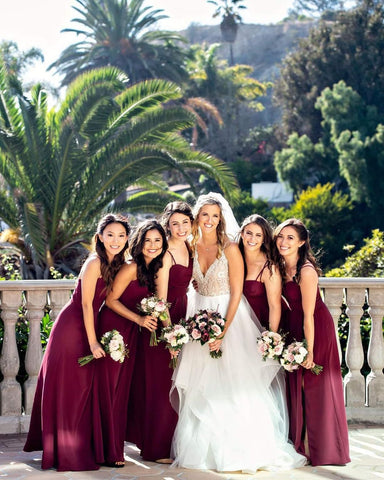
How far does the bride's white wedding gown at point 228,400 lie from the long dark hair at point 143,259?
12.6 inches

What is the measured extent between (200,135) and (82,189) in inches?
1218

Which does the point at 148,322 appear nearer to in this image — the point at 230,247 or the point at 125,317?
the point at 125,317

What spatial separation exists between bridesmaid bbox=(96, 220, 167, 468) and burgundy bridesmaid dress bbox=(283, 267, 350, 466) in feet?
3.05

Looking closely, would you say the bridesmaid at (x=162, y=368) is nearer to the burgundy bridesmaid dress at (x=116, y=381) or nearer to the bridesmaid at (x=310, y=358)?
the burgundy bridesmaid dress at (x=116, y=381)

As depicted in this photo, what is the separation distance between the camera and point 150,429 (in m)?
5.04

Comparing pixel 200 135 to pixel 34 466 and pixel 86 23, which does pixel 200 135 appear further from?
pixel 34 466

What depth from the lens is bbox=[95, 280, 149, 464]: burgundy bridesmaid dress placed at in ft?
16.1

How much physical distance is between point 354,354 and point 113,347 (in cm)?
209

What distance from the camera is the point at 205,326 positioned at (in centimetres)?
490

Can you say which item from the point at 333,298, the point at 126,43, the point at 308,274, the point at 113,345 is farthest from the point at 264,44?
the point at 113,345

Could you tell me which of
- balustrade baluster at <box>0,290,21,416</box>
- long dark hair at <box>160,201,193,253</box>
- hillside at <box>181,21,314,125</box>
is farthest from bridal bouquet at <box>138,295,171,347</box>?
hillside at <box>181,21,314,125</box>

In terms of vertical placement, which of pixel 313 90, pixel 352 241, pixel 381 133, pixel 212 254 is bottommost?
pixel 212 254

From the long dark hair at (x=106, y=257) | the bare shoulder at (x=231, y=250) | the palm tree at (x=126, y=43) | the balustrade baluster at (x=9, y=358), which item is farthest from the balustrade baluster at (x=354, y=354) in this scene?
the palm tree at (x=126, y=43)

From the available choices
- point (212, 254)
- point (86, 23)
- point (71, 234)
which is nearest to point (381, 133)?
point (86, 23)
